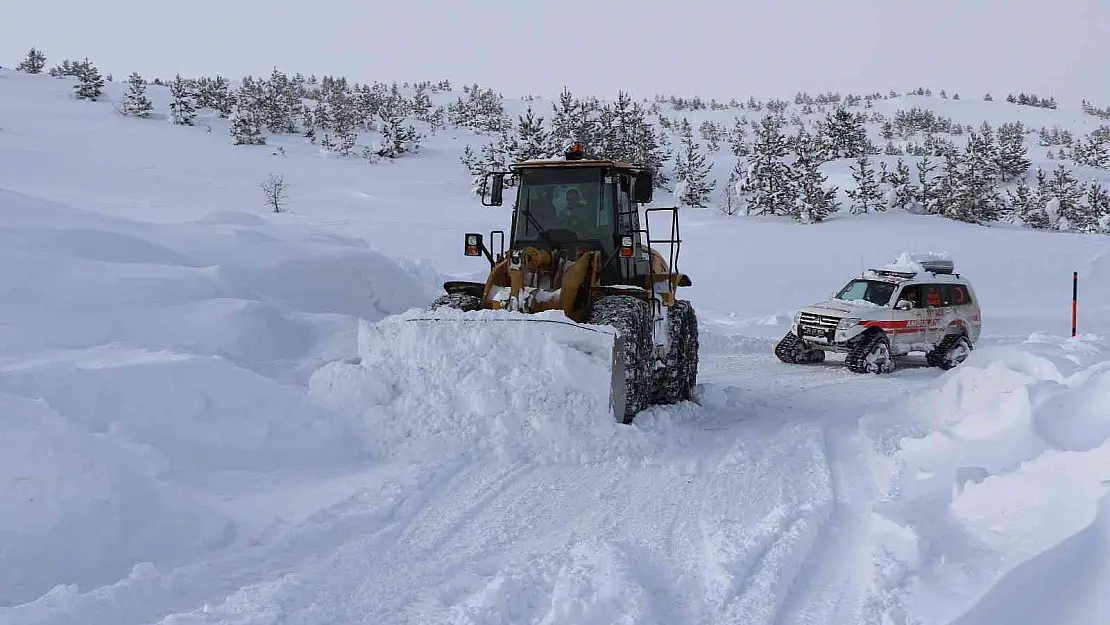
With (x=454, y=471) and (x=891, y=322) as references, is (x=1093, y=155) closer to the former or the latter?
(x=891, y=322)

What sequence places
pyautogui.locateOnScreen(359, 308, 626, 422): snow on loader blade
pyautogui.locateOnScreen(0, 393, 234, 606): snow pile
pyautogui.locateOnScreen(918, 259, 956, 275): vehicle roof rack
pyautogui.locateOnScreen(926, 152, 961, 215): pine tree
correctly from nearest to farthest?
1. pyautogui.locateOnScreen(0, 393, 234, 606): snow pile
2. pyautogui.locateOnScreen(359, 308, 626, 422): snow on loader blade
3. pyautogui.locateOnScreen(918, 259, 956, 275): vehicle roof rack
4. pyautogui.locateOnScreen(926, 152, 961, 215): pine tree

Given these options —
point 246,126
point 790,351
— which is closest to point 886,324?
point 790,351

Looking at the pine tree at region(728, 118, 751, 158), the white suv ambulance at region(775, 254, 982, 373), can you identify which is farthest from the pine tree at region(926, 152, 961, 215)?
the white suv ambulance at region(775, 254, 982, 373)

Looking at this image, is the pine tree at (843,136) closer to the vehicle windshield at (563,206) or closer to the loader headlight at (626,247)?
the vehicle windshield at (563,206)

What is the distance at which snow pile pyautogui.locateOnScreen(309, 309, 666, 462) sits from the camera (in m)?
7.75

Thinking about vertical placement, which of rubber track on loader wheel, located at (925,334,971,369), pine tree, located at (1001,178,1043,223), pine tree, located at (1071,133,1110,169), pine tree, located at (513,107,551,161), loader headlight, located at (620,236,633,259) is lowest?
rubber track on loader wheel, located at (925,334,971,369)

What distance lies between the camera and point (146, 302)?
452 inches

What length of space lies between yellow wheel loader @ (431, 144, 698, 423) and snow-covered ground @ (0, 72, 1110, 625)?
669 millimetres

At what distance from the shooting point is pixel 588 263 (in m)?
9.52

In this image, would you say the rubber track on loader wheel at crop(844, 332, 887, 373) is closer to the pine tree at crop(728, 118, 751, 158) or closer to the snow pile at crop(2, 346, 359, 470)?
the snow pile at crop(2, 346, 359, 470)

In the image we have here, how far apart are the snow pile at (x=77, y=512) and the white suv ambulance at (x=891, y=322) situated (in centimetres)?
1155

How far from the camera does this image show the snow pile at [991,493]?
443 centimetres

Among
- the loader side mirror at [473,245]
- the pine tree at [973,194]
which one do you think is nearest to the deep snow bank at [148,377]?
the loader side mirror at [473,245]

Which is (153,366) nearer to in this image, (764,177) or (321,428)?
(321,428)
